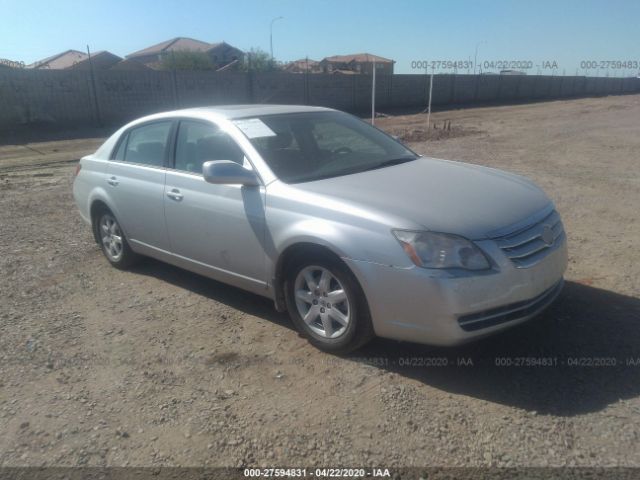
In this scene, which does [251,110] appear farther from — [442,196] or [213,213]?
[442,196]

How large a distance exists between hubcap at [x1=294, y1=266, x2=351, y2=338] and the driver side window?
1109 millimetres

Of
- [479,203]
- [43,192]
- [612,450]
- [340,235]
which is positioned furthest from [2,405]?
[43,192]

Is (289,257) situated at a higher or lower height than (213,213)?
lower

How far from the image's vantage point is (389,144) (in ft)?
16.1

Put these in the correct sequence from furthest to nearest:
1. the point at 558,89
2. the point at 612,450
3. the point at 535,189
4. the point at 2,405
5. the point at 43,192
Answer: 1. the point at 558,89
2. the point at 43,192
3. the point at 535,189
4. the point at 2,405
5. the point at 612,450

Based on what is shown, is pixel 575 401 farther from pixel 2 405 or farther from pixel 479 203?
pixel 2 405

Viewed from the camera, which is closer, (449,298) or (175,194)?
(449,298)

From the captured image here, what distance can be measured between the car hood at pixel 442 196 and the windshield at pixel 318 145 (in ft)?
0.70

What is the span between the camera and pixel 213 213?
13.8 feet

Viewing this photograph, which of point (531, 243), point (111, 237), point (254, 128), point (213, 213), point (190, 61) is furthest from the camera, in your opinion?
point (190, 61)

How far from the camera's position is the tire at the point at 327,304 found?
11.2ft

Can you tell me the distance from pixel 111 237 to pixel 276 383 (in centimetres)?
301

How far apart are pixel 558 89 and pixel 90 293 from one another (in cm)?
5944

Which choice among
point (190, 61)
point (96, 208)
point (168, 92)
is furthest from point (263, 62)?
point (96, 208)
